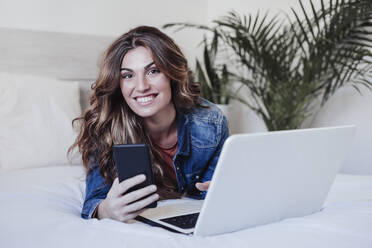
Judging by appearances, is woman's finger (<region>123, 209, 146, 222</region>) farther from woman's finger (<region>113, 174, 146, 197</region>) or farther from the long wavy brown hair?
the long wavy brown hair

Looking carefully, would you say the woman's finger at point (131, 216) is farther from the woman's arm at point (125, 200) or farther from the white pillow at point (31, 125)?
the white pillow at point (31, 125)

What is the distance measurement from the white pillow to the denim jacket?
67 cm

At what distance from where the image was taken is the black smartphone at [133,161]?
36.3 inches

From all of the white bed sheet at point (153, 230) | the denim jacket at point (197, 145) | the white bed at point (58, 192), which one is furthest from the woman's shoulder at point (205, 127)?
the white bed sheet at point (153, 230)

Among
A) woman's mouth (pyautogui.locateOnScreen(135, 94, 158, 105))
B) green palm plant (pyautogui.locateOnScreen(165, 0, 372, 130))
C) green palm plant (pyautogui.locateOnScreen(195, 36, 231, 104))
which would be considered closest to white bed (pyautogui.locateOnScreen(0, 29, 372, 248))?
woman's mouth (pyautogui.locateOnScreen(135, 94, 158, 105))

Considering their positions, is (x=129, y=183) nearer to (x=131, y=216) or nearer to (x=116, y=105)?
(x=131, y=216)

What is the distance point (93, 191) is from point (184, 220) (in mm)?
326

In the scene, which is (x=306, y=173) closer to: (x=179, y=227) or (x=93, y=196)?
(x=179, y=227)

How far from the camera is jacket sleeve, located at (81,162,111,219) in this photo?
110 cm

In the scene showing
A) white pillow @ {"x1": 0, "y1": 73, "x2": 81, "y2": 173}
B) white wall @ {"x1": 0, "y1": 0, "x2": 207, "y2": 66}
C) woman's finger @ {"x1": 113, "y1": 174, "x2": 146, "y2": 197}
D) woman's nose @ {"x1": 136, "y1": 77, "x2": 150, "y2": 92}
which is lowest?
white pillow @ {"x1": 0, "y1": 73, "x2": 81, "y2": 173}

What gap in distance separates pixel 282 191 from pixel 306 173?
0.25ft

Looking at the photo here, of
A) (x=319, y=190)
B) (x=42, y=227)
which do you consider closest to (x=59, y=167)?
(x=42, y=227)

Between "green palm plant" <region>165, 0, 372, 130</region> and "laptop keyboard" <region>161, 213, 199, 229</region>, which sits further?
"green palm plant" <region>165, 0, 372, 130</region>

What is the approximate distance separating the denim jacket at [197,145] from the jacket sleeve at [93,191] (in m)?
0.27
